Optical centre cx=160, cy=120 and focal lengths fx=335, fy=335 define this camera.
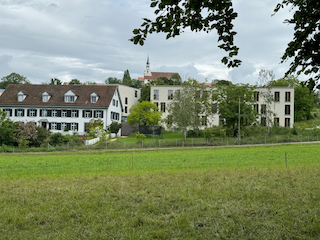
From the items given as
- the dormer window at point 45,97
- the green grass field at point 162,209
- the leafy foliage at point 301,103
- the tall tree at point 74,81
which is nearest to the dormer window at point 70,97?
the dormer window at point 45,97

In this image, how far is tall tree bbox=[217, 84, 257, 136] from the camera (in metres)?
50.9

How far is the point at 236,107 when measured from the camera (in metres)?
51.2

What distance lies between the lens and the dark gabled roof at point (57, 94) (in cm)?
5600

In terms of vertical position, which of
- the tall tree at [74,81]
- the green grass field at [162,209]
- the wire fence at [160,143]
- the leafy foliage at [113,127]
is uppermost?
the tall tree at [74,81]

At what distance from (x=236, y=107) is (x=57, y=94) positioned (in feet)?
99.5

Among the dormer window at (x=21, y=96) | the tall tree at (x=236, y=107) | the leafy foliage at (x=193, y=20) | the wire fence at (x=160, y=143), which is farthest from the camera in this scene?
the dormer window at (x=21, y=96)

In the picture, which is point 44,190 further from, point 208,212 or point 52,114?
point 52,114

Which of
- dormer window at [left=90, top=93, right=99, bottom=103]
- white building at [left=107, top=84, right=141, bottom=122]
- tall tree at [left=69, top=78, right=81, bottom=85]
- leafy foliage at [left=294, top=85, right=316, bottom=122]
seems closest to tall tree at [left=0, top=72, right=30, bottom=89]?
tall tree at [left=69, top=78, right=81, bottom=85]

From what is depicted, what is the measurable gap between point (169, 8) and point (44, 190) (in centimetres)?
662

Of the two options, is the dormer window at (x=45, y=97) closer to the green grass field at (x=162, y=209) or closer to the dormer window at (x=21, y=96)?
the dormer window at (x=21, y=96)

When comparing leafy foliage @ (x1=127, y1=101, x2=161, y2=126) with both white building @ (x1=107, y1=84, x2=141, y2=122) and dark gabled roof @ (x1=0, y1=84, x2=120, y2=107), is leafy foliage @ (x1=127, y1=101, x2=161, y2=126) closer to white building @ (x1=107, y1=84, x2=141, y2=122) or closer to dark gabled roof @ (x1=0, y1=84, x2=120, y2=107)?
dark gabled roof @ (x1=0, y1=84, x2=120, y2=107)

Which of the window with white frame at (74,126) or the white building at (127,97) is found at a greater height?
the white building at (127,97)

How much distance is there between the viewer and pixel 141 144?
134 feet

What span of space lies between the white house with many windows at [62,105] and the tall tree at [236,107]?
741 inches
